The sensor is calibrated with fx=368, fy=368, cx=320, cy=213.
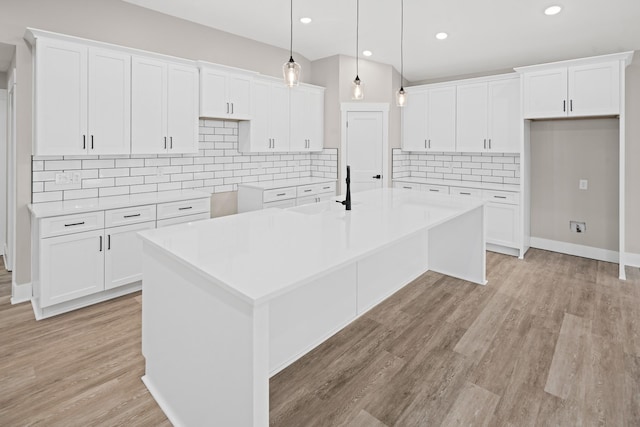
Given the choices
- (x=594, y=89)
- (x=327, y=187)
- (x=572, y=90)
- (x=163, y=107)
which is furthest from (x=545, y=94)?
(x=163, y=107)

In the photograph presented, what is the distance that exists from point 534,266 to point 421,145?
2402mm

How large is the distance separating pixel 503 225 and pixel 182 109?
4.23 metres

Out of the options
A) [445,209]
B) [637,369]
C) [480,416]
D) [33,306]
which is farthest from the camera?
[33,306]

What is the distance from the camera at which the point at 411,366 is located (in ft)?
7.98

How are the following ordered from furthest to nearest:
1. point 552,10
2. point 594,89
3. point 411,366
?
point 594,89 < point 552,10 < point 411,366

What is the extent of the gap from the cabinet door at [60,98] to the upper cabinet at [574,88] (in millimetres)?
4763

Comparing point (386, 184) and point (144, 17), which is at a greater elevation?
point (144, 17)

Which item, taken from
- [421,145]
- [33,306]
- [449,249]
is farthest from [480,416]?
[421,145]

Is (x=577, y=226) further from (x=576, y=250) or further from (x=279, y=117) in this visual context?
(x=279, y=117)

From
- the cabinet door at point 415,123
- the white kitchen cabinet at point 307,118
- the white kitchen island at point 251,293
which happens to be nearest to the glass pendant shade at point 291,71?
the white kitchen island at point 251,293

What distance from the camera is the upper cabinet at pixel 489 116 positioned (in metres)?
4.86

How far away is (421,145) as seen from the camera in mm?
5809

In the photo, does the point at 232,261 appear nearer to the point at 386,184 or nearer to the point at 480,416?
the point at 480,416

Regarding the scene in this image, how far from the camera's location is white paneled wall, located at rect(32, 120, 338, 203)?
Answer: 3.41 metres
